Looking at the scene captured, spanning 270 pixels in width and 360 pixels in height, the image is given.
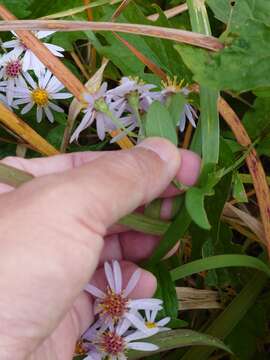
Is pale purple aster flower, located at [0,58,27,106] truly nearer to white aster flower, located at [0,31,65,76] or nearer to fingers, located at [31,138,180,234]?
white aster flower, located at [0,31,65,76]

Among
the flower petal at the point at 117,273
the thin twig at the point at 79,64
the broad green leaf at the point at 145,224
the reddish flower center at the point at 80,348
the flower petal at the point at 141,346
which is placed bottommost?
the flower petal at the point at 141,346

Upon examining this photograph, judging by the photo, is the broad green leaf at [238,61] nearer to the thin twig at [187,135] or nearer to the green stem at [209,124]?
the green stem at [209,124]

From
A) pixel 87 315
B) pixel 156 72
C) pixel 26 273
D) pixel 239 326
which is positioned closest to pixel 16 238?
pixel 26 273

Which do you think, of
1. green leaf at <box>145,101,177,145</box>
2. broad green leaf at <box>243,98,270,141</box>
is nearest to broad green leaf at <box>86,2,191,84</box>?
broad green leaf at <box>243,98,270,141</box>

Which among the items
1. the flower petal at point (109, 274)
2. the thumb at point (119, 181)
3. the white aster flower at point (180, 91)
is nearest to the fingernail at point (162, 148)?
the thumb at point (119, 181)

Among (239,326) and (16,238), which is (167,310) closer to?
(239,326)

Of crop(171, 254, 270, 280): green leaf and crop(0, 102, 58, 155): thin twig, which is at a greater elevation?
crop(0, 102, 58, 155): thin twig

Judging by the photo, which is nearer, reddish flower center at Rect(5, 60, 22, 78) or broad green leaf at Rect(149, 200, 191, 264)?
broad green leaf at Rect(149, 200, 191, 264)

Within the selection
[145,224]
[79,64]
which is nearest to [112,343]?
[145,224]
